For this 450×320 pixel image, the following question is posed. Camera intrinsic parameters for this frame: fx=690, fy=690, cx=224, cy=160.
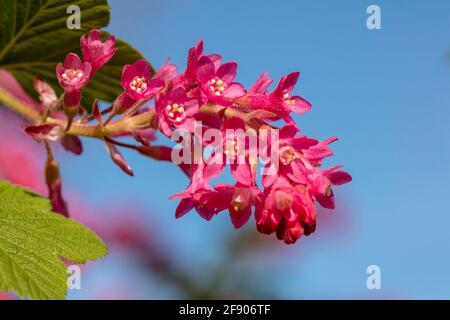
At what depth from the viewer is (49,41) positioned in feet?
7.41

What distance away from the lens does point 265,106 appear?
5.49ft

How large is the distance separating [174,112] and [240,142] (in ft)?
0.56

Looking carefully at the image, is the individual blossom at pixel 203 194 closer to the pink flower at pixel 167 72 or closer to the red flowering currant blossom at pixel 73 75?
the pink flower at pixel 167 72

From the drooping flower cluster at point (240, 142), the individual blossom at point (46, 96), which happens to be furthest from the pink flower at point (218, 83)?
the individual blossom at point (46, 96)

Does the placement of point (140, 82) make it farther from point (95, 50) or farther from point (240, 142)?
point (240, 142)

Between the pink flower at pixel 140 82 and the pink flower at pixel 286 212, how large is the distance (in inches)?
15.0

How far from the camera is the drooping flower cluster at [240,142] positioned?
1605 mm

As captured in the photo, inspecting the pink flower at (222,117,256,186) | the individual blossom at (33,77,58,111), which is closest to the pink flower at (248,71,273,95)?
the pink flower at (222,117,256,186)

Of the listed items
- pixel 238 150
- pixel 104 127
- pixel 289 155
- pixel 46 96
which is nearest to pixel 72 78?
pixel 104 127

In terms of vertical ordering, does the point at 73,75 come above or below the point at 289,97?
above

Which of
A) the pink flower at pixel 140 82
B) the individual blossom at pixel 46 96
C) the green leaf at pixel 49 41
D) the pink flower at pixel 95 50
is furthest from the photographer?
the green leaf at pixel 49 41

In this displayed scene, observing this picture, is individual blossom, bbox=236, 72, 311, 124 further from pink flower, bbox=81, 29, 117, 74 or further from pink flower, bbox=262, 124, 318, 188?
pink flower, bbox=81, 29, 117, 74
